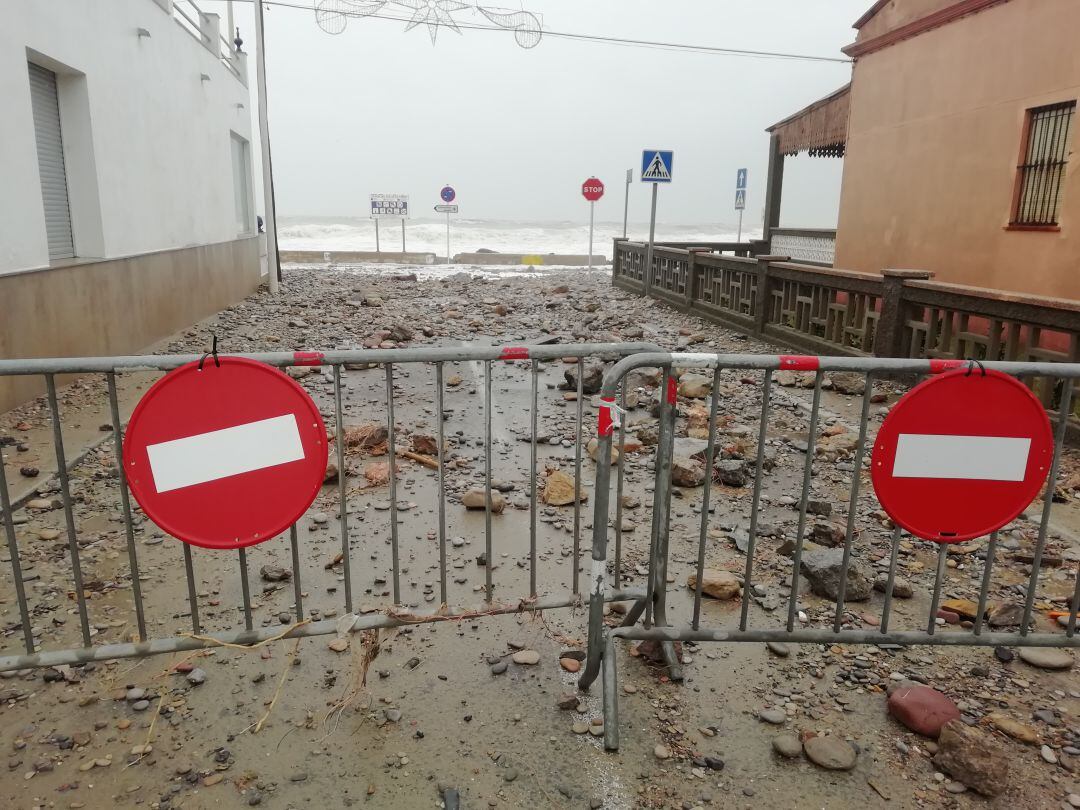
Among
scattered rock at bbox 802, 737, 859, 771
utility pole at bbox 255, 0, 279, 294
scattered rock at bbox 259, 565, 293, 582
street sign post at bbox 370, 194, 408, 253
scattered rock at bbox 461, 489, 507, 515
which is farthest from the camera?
street sign post at bbox 370, 194, 408, 253

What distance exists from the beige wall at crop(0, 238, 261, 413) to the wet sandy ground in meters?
2.66

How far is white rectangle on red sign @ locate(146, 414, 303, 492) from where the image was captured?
8.18 feet

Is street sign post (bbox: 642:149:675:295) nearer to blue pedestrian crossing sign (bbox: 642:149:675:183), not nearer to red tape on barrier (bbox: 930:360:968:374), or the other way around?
blue pedestrian crossing sign (bbox: 642:149:675:183)

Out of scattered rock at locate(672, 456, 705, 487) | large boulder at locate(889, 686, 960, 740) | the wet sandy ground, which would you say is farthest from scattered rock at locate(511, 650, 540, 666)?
scattered rock at locate(672, 456, 705, 487)

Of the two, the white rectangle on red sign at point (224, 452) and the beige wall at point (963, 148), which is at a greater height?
the beige wall at point (963, 148)

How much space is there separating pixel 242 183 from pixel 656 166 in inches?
429

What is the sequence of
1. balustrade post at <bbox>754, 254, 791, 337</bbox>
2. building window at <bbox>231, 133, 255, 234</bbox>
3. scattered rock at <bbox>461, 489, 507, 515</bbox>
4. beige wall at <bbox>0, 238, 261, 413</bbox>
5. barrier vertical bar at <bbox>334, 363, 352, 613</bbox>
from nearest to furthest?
1. barrier vertical bar at <bbox>334, 363, 352, 613</bbox>
2. scattered rock at <bbox>461, 489, 507, 515</bbox>
3. beige wall at <bbox>0, 238, 261, 413</bbox>
4. balustrade post at <bbox>754, 254, 791, 337</bbox>
5. building window at <bbox>231, 133, 255, 234</bbox>

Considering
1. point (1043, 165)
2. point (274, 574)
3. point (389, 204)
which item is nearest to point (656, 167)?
point (1043, 165)

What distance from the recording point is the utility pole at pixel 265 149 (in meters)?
16.3

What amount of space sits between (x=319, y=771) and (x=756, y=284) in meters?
10.6

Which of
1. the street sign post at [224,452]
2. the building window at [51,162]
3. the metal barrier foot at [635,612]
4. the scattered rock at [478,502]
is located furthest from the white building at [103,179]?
the metal barrier foot at [635,612]

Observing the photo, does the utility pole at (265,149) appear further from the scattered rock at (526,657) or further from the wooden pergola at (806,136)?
the scattered rock at (526,657)

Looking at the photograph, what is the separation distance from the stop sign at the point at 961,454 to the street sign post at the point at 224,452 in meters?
2.04

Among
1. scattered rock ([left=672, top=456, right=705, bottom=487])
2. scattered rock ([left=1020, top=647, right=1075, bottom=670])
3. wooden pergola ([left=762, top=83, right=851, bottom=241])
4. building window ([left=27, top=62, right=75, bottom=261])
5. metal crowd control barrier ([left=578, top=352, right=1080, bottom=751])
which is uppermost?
wooden pergola ([left=762, top=83, right=851, bottom=241])
